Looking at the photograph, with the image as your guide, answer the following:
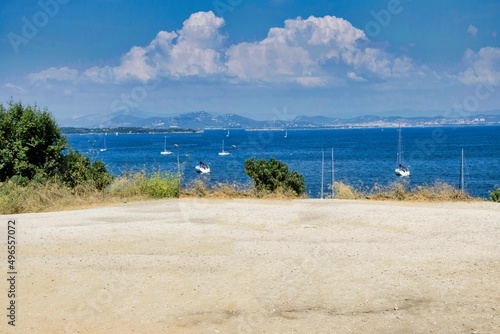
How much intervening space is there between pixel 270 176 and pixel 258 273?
10498 mm

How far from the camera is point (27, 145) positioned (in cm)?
1850

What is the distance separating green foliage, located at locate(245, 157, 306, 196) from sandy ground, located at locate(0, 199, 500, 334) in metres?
5.29

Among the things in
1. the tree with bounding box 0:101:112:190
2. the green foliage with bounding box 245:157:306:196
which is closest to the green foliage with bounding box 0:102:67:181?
the tree with bounding box 0:101:112:190

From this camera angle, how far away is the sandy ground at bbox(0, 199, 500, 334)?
21.9 ft

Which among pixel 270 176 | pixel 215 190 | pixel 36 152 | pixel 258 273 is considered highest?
pixel 36 152

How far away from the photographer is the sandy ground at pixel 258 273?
6.69 meters

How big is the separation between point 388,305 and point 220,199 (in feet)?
34.6

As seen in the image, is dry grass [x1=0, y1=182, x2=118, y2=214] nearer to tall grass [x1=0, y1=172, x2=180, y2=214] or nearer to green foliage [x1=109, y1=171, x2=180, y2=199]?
tall grass [x1=0, y1=172, x2=180, y2=214]

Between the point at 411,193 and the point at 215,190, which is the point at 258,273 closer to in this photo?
the point at 215,190

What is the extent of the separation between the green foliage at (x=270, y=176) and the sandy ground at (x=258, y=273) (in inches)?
208

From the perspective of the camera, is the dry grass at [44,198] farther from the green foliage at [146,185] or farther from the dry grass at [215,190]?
the dry grass at [215,190]

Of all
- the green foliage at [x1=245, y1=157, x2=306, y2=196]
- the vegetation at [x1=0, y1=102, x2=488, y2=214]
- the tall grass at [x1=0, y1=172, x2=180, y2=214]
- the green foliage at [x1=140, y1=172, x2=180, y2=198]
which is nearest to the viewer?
the tall grass at [x1=0, y1=172, x2=180, y2=214]

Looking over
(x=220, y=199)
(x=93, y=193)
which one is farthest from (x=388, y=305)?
(x=93, y=193)

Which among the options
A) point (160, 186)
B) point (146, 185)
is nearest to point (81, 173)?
point (146, 185)
